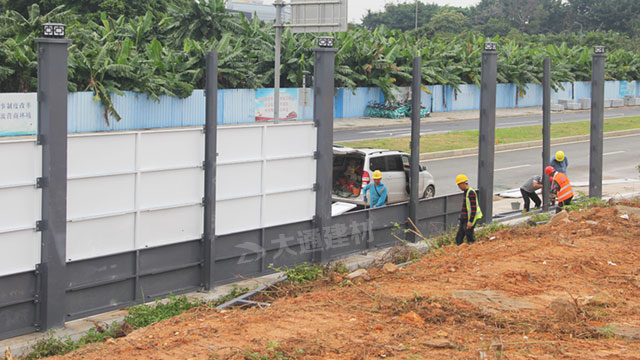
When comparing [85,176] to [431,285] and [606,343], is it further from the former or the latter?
[606,343]

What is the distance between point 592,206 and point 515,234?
4014 mm

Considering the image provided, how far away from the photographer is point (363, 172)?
18.0 metres

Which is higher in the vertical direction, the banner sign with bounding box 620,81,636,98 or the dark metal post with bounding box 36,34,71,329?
the banner sign with bounding box 620,81,636,98

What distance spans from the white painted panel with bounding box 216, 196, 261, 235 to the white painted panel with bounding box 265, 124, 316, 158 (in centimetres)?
84

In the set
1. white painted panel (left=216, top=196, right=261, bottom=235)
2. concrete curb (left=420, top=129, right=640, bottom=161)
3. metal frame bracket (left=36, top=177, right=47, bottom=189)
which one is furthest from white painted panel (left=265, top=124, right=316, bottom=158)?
concrete curb (left=420, top=129, right=640, bottom=161)

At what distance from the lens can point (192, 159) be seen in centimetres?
1174

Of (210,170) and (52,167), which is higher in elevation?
(52,167)

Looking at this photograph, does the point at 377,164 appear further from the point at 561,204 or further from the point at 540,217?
the point at 561,204

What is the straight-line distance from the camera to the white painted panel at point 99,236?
1038 cm

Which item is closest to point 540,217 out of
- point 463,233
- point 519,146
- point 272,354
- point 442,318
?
point 463,233

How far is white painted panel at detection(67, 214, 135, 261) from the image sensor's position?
10.4m

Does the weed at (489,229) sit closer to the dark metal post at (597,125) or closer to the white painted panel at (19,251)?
the dark metal post at (597,125)

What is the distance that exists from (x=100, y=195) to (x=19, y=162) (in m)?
1.26

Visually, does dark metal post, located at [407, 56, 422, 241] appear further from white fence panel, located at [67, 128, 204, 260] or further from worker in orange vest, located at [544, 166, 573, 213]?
white fence panel, located at [67, 128, 204, 260]
